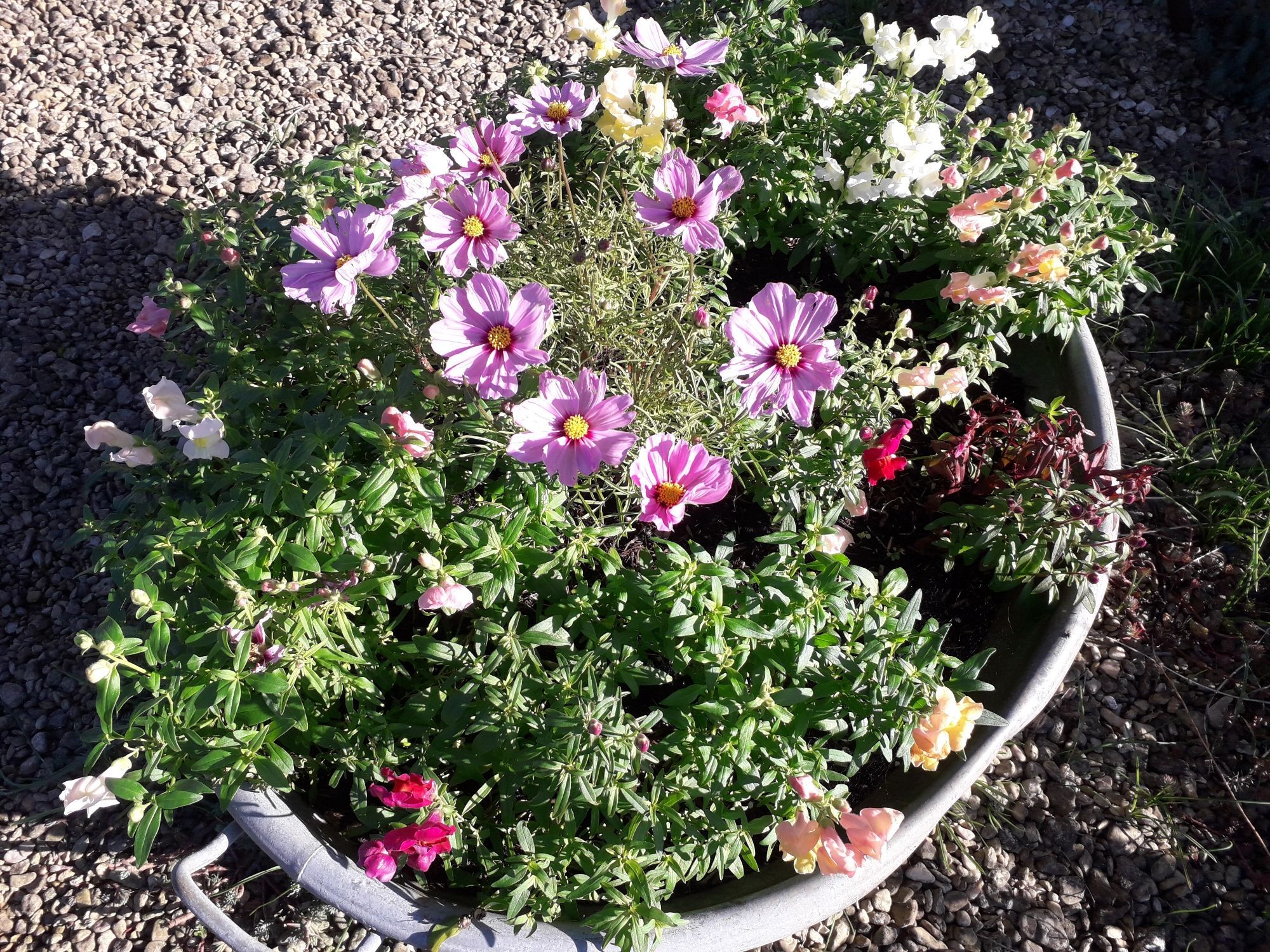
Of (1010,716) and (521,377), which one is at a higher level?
(521,377)

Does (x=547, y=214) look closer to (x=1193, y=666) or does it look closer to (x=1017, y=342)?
(x=1017, y=342)

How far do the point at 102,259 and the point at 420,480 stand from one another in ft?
7.81

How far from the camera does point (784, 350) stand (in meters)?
1.70

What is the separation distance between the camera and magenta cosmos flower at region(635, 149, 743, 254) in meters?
1.71

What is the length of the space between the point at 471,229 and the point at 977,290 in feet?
4.22

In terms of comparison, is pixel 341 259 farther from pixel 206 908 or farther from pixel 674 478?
pixel 206 908

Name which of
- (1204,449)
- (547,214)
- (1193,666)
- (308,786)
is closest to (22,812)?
(308,786)

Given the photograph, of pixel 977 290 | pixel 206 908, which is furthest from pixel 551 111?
pixel 206 908

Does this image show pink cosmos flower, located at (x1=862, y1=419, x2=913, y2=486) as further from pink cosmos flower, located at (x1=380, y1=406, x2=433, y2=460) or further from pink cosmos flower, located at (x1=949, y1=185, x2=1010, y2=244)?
pink cosmos flower, located at (x1=380, y1=406, x2=433, y2=460)

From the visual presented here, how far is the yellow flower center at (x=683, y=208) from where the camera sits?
5.65ft

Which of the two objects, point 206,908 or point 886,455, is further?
point 886,455

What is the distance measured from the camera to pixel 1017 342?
A: 272cm

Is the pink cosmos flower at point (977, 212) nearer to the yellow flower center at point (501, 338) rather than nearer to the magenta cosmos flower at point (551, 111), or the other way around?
the magenta cosmos flower at point (551, 111)

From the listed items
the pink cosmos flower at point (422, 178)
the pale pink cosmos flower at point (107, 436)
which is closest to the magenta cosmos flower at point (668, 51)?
the pink cosmos flower at point (422, 178)
